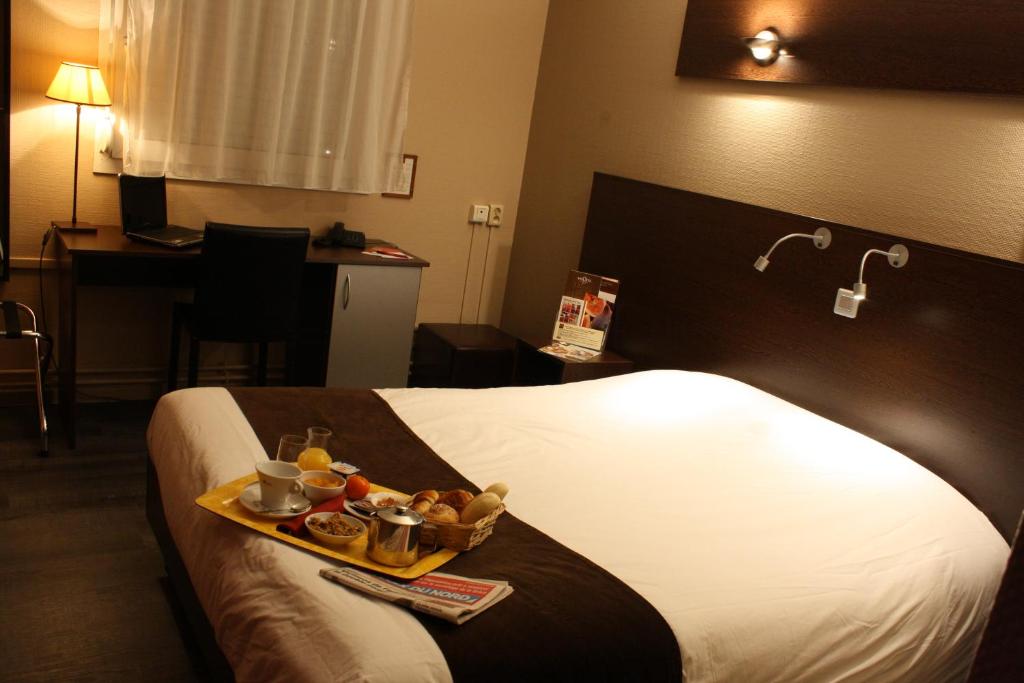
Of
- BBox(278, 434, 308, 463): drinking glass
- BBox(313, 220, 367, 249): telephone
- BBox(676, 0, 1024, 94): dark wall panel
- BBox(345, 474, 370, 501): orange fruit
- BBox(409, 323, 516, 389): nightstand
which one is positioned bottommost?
BBox(409, 323, 516, 389): nightstand

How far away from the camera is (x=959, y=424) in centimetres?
270

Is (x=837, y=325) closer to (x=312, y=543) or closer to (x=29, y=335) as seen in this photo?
(x=312, y=543)

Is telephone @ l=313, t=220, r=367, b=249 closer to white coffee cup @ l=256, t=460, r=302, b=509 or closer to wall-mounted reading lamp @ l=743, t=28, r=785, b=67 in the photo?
wall-mounted reading lamp @ l=743, t=28, r=785, b=67

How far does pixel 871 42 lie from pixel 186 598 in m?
2.74

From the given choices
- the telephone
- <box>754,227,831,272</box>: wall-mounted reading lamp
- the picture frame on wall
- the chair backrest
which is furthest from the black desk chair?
<box>754,227,831,272</box>: wall-mounted reading lamp

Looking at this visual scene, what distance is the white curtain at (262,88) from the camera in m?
3.70

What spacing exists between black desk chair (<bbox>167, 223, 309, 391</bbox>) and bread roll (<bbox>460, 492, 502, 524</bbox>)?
6.29 feet

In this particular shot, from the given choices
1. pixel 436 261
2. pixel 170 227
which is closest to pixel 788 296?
pixel 436 261

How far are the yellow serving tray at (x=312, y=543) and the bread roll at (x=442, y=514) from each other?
65 mm

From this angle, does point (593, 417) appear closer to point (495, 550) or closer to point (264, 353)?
point (495, 550)

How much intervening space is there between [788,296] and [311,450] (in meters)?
1.87

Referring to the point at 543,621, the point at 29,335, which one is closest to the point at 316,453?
the point at 543,621

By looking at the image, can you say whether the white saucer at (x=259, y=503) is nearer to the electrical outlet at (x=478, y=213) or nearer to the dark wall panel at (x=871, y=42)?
the dark wall panel at (x=871, y=42)

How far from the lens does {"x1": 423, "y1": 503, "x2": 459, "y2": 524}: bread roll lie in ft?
6.45
